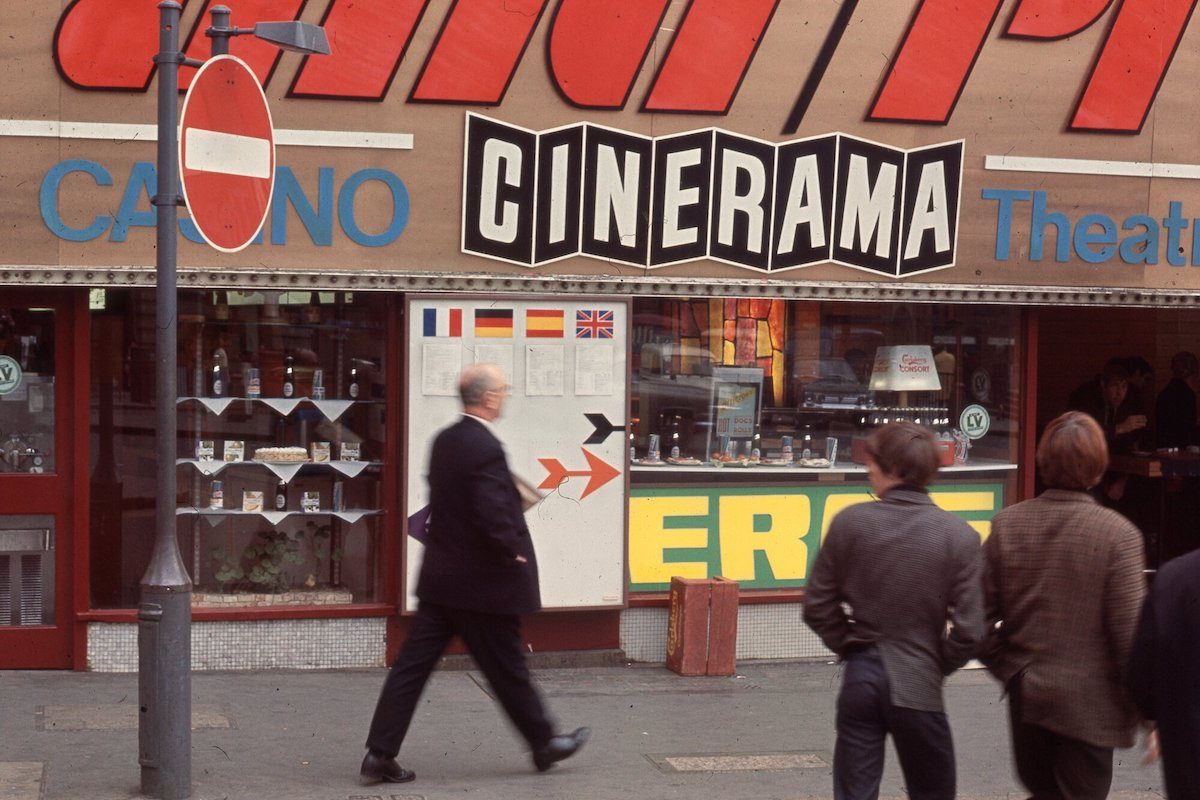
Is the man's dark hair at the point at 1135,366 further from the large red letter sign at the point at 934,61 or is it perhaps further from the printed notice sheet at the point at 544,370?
the printed notice sheet at the point at 544,370

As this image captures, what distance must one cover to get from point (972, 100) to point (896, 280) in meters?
1.22

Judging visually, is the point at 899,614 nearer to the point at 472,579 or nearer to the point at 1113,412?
the point at 472,579

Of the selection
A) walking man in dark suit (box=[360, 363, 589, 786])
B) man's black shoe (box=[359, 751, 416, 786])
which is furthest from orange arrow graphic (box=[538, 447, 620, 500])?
man's black shoe (box=[359, 751, 416, 786])

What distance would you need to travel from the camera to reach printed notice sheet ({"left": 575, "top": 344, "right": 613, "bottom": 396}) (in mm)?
8875

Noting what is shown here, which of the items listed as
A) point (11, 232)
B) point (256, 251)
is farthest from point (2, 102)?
point (256, 251)

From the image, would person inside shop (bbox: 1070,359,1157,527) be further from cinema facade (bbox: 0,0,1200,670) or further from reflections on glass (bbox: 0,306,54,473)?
reflections on glass (bbox: 0,306,54,473)

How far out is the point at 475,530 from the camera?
249 inches

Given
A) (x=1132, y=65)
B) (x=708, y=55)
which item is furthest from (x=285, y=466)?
(x=1132, y=65)

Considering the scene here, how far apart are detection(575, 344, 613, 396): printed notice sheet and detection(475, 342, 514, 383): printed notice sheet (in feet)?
1.36

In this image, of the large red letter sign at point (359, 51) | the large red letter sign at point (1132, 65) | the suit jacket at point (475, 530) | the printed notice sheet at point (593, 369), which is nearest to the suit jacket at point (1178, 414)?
the large red letter sign at point (1132, 65)

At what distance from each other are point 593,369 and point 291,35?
310 cm

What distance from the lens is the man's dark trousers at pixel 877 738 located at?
189 inches

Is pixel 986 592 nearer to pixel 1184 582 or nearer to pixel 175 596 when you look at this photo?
pixel 1184 582

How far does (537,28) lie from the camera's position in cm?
867
